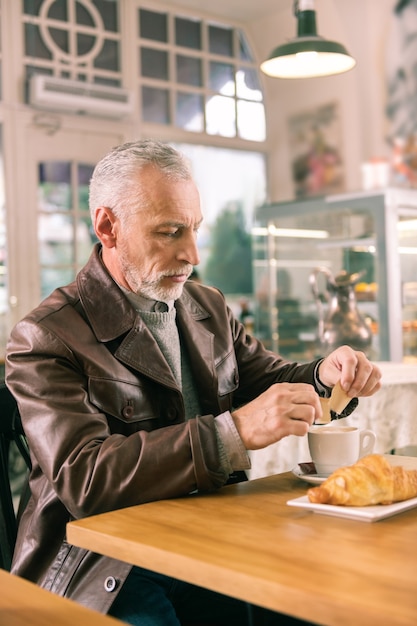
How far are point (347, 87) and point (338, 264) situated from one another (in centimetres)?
192

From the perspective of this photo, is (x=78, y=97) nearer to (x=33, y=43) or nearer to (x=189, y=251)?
(x=33, y=43)

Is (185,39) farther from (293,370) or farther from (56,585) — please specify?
(56,585)

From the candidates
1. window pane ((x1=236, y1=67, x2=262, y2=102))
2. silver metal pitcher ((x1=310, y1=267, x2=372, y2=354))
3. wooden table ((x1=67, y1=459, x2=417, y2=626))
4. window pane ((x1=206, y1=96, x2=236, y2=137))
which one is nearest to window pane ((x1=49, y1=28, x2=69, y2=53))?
window pane ((x1=206, y1=96, x2=236, y2=137))

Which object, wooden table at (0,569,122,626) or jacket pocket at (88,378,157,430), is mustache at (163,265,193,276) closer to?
jacket pocket at (88,378,157,430)

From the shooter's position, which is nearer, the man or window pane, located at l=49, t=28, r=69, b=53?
the man

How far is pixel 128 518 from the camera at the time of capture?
1.25 m

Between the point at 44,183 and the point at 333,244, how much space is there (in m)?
2.04

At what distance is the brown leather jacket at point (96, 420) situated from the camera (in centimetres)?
139

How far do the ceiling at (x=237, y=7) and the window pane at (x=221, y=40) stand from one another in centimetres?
12

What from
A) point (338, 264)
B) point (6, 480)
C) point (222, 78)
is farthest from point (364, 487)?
point (222, 78)

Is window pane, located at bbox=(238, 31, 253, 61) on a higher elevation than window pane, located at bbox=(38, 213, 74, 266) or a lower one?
higher

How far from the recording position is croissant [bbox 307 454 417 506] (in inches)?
48.5

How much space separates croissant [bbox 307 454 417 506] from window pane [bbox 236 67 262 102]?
20.2ft

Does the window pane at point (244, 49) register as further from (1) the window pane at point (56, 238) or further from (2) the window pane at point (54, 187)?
(1) the window pane at point (56, 238)
